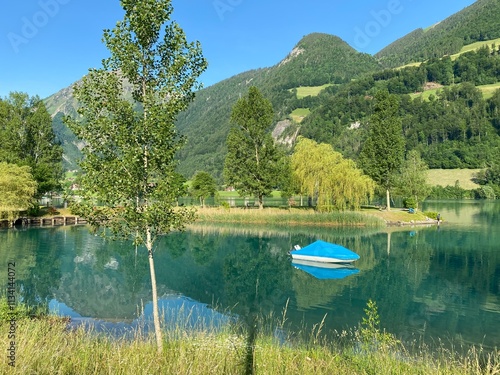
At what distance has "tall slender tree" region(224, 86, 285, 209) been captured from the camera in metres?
70.3

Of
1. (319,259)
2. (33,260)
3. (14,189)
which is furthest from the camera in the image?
(14,189)

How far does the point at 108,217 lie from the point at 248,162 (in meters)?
59.5

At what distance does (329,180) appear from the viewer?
63281 mm

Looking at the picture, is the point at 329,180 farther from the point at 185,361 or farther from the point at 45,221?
the point at 185,361

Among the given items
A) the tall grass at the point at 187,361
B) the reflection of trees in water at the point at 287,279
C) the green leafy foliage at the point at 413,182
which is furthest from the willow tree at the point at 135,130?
the green leafy foliage at the point at 413,182

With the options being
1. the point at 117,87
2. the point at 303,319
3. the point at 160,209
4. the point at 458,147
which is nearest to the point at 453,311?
the point at 303,319

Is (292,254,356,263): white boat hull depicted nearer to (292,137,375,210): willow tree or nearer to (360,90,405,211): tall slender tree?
(292,137,375,210): willow tree

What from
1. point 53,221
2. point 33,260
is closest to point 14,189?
point 53,221

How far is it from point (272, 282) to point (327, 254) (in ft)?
24.7

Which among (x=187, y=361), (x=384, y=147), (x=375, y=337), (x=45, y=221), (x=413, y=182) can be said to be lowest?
(x=45, y=221)

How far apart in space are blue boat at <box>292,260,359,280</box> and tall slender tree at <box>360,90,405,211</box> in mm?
42076

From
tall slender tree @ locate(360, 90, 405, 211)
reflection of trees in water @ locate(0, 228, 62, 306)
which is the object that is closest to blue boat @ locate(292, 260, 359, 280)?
reflection of trees in water @ locate(0, 228, 62, 306)

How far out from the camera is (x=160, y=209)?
11.3m

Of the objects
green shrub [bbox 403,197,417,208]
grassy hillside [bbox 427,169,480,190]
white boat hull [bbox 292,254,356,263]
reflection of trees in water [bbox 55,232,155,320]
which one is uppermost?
grassy hillside [bbox 427,169,480,190]
